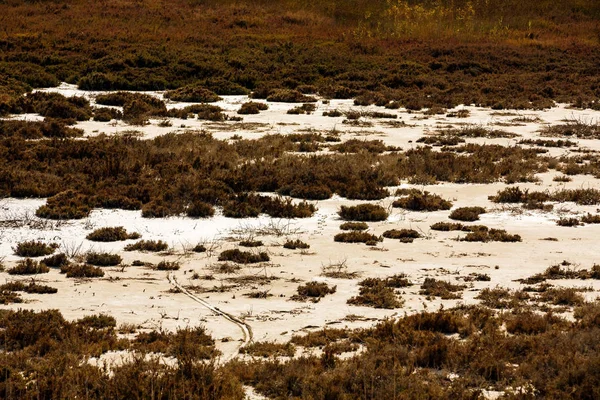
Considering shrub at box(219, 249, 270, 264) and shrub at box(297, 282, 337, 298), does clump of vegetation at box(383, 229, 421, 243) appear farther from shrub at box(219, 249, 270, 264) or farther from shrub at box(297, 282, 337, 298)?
shrub at box(297, 282, 337, 298)

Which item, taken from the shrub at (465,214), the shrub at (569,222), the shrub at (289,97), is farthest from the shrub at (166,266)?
the shrub at (289,97)

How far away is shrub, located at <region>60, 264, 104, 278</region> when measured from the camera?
13.8 meters

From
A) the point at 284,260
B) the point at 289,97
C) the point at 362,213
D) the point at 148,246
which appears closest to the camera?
the point at 284,260

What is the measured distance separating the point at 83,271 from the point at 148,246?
2.06 metres

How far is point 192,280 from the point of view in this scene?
45.3ft

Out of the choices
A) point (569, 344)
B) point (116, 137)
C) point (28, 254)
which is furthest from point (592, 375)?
point (116, 137)

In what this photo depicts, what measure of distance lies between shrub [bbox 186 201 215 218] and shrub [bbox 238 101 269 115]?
1631 cm

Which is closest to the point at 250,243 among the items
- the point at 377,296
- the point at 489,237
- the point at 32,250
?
the point at 32,250

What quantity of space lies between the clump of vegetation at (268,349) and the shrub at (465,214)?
9.04m

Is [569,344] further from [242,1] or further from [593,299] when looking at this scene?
[242,1]

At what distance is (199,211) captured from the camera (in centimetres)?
1839

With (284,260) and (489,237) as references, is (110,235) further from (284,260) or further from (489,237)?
(489,237)

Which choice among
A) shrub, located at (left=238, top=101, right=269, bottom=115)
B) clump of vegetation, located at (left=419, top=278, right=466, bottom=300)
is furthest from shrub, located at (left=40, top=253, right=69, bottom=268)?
shrub, located at (left=238, top=101, right=269, bottom=115)

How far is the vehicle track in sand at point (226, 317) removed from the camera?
10282 millimetres
